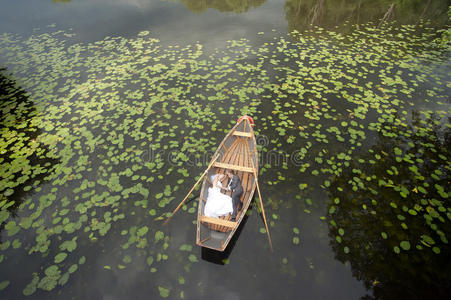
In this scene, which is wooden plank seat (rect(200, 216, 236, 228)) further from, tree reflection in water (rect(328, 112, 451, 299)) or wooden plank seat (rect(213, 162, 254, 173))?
tree reflection in water (rect(328, 112, 451, 299))

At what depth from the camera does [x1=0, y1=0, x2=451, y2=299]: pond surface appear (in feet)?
15.6

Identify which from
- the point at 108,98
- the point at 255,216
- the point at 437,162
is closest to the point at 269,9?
the point at 108,98

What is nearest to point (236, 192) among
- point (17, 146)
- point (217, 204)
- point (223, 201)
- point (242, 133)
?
point (223, 201)

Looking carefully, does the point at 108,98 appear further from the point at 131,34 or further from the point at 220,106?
the point at 131,34

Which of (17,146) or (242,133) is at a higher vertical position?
(242,133)

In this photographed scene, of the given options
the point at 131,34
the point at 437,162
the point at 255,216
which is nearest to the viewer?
the point at 255,216

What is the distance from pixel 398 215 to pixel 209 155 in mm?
5628

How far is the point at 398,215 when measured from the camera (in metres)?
5.45

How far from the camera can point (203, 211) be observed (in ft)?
17.8

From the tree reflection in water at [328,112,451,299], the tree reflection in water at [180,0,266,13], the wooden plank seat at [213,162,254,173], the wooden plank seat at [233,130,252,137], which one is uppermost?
the tree reflection in water at [180,0,266,13]

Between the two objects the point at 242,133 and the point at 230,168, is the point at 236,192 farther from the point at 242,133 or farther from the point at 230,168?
the point at 242,133

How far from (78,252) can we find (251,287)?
4.25 meters

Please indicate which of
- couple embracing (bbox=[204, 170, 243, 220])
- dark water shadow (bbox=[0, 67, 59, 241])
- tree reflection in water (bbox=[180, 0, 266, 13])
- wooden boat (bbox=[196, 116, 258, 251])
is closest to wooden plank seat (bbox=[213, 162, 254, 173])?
wooden boat (bbox=[196, 116, 258, 251])

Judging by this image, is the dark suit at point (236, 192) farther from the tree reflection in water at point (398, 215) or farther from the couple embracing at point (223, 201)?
the tree reflection in water at point (398, 215)
